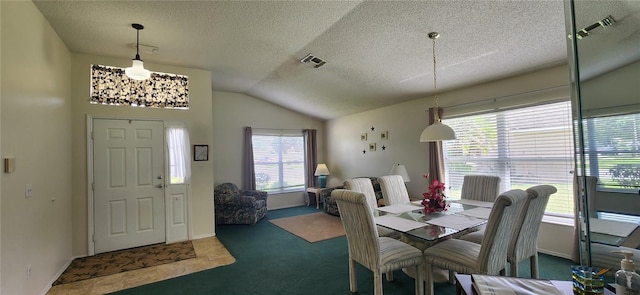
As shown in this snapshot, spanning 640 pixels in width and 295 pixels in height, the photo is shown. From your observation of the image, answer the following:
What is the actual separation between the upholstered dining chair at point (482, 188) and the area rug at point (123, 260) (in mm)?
3572

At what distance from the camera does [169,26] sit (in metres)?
2.98

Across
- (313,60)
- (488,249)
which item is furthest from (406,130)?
(488,249)

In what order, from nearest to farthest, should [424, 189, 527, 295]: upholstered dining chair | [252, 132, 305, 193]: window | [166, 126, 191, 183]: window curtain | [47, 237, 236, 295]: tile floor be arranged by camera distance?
[424, 189, 527, 295]: upholstered dining chair, [47, 237, 236, 295]: tile floor, [166, 126, 191, 183]: window curtain, [252, 132, 305, 193]: window

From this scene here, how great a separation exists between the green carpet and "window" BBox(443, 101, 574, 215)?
94cm

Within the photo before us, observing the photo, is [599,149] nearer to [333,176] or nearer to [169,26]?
[169,26]

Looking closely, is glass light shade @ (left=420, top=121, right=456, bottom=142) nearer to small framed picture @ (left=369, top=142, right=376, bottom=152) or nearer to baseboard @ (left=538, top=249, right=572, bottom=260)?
baseboard @ (left=538, top=249, right=572, bottom=260)

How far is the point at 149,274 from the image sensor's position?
306 centimetres

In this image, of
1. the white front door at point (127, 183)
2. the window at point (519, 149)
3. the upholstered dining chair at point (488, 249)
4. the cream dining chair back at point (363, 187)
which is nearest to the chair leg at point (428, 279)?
the upholstered dining chair at point (488, 249)

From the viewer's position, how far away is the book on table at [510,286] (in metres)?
1.01

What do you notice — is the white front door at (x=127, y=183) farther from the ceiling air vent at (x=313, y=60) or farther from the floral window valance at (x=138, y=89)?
the ceiling air vent at (x=313, y=60)

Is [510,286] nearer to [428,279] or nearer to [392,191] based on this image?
[428,279]

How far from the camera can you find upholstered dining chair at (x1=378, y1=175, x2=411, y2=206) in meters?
3.44

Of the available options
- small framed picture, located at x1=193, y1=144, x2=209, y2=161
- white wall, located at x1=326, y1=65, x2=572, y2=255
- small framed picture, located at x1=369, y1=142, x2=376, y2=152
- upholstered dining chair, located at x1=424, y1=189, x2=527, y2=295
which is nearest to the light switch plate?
small framed picture, located at x1=193, y1=144, x2=209, y2=161

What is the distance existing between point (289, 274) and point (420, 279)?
1.39m
